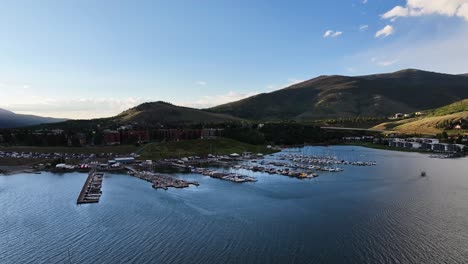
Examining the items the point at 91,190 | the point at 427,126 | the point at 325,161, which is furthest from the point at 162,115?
the point at 91,190

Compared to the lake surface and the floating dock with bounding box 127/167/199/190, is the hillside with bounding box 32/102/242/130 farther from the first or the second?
the lake surface

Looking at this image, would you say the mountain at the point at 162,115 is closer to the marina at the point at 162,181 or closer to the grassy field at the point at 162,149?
the grassy field at the point at 162,149

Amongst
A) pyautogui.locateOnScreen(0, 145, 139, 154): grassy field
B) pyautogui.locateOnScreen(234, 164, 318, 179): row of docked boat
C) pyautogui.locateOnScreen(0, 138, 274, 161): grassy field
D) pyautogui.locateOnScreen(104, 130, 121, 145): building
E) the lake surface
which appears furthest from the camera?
pyautogui.locateOnScreen(104, 130, 121, 145): building

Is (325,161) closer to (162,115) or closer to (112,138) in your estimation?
(112,138)

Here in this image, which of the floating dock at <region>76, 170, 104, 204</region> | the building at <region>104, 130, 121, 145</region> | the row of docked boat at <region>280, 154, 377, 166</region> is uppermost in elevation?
the building at <region>104, 130, 121, 145</region>

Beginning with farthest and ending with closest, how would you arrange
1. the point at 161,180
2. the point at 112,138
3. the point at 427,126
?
the point at 427,126, the point at 112,138, the point at 161,180

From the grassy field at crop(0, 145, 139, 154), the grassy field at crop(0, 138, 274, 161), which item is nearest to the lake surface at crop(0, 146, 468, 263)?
the grassy field at crop(0, 138, 274, 161)
